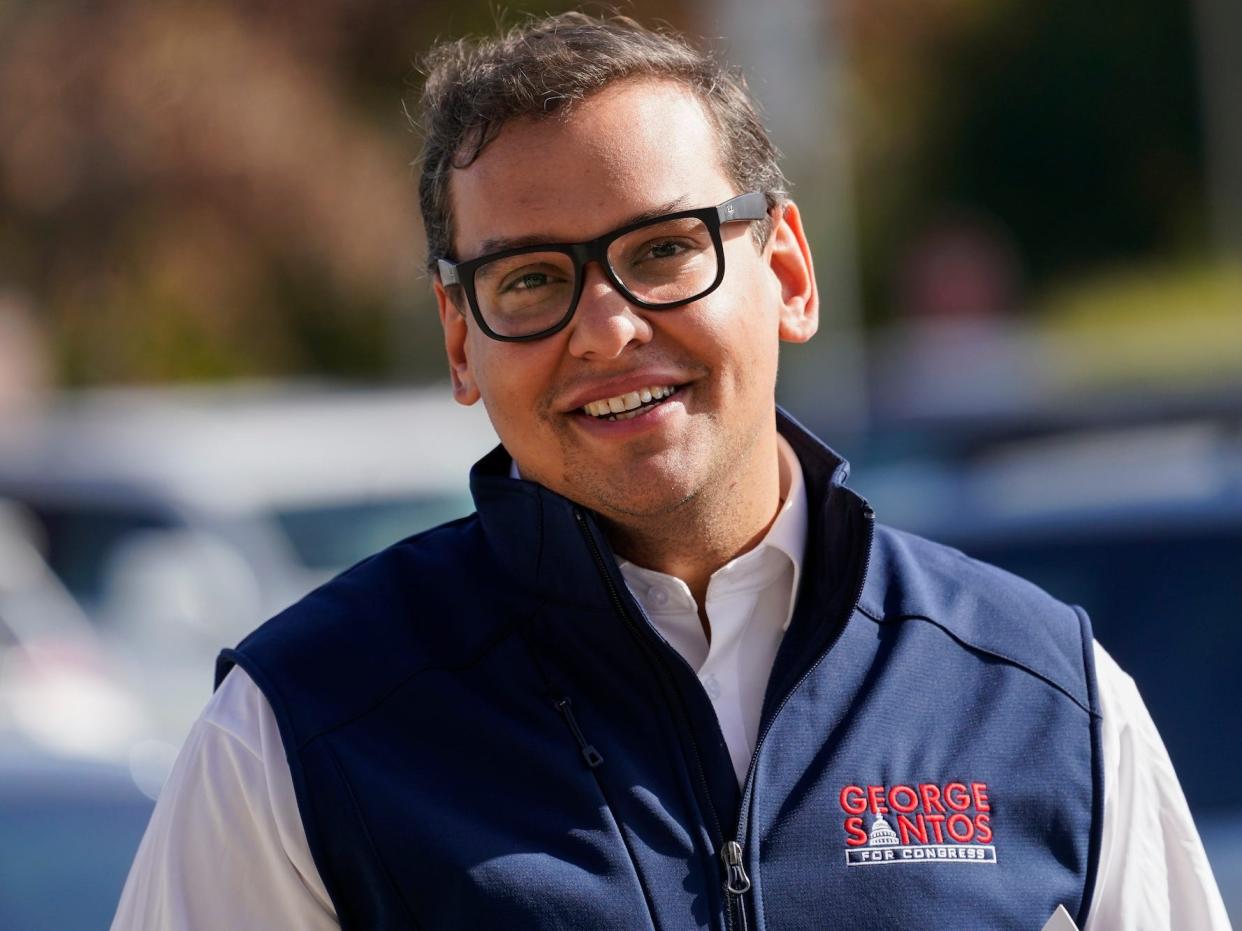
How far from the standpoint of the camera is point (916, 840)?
8.29 ft

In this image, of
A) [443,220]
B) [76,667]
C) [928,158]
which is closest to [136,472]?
[76,667]

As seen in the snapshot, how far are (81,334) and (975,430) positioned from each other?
8.46 meters

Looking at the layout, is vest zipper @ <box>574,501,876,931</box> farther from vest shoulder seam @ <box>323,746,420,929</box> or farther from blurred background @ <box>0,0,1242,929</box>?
blurred background @ <box>0,0,1242,929</box>

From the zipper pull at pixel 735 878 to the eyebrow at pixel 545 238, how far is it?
0.82 meters

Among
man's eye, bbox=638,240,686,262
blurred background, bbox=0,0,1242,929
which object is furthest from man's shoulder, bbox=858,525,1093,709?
blurred background, bbox=0,0,1242,929

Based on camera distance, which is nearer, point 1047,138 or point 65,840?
point 65,840

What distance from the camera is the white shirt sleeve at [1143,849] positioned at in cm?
262

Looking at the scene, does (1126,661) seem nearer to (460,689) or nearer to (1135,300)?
(460,689)

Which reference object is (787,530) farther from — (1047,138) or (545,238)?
(1047,138)

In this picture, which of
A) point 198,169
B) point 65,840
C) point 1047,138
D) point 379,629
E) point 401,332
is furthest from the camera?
point 1047,138

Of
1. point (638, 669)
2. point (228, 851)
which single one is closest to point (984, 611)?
point (638, 669)

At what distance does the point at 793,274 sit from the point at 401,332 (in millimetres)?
20923

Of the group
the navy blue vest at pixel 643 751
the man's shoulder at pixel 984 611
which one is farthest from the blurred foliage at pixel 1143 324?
the navy blue vest at pixel 643 751

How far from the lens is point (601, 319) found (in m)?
2.63
